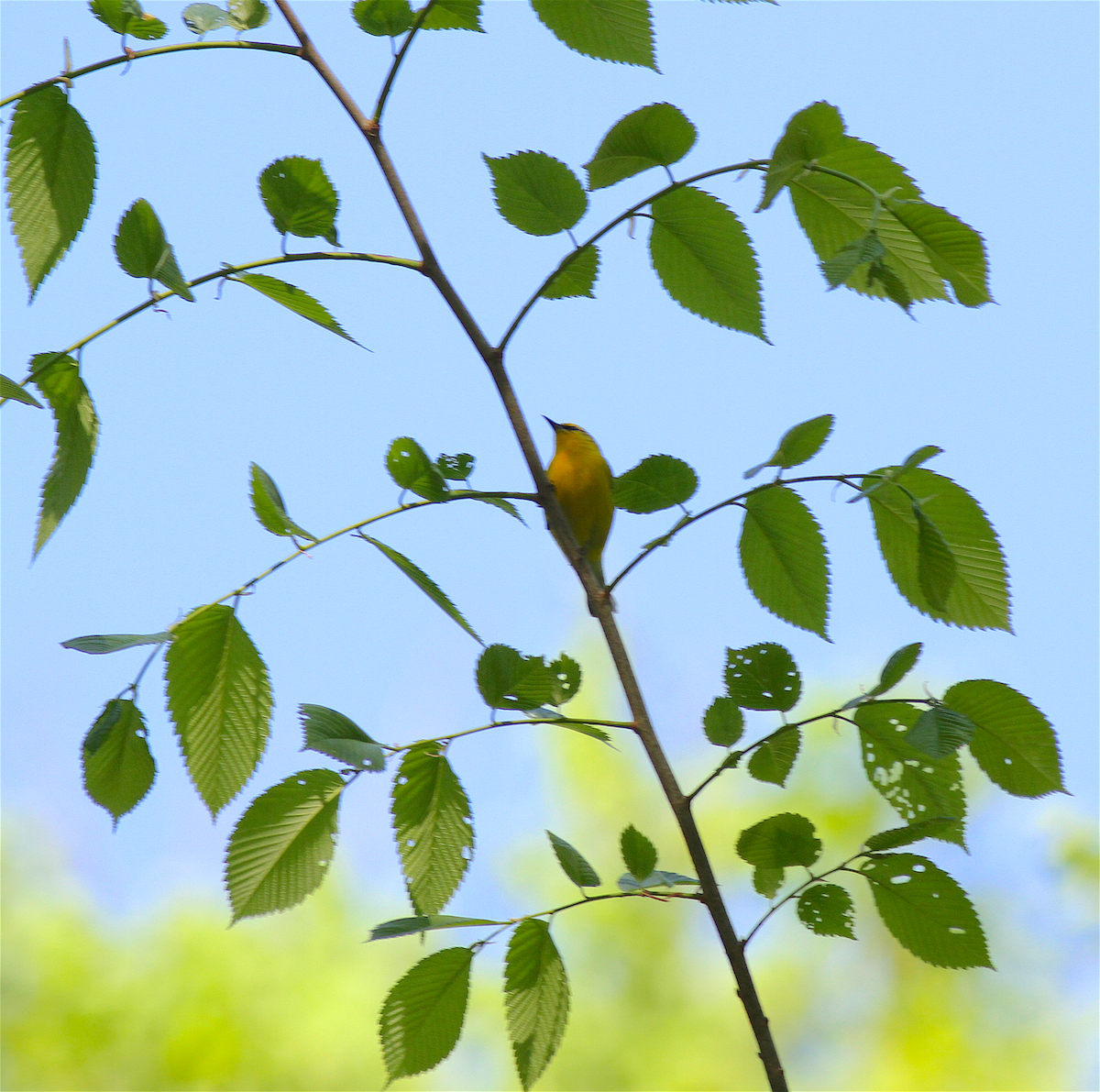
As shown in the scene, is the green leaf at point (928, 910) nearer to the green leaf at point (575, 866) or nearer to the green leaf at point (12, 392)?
the green leaf at point (575, 866)

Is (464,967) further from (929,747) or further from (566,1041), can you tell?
(566,1041)

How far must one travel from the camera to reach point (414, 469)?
59 centimetres

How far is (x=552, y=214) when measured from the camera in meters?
0.64

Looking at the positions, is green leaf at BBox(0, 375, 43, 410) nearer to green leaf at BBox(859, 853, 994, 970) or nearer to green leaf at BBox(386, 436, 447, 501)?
green leaf at BBox(386, 436, 447, 501)

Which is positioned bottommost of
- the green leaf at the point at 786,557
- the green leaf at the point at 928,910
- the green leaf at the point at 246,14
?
the green leaf at the point at 928,910

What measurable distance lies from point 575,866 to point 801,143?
47cm

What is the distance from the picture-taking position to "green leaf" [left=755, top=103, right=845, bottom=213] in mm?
536

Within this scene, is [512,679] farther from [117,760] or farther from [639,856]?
[117,760]

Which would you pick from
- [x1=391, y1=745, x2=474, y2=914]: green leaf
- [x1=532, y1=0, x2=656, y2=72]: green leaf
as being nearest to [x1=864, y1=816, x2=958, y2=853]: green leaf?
[x1=391, y1=745, x2=474, y2=914]: green leaf

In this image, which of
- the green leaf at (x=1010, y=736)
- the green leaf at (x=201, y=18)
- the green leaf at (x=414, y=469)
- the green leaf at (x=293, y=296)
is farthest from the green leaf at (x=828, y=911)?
the green leaf at (x=201, y=18)

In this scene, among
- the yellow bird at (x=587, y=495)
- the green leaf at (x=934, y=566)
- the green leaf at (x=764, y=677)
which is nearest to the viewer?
the green leaf at (x=934, y=566)

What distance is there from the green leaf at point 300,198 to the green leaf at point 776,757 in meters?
0.45

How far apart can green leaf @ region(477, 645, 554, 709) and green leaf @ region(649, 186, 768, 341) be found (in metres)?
0.28

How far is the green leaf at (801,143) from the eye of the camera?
0.54 meters
